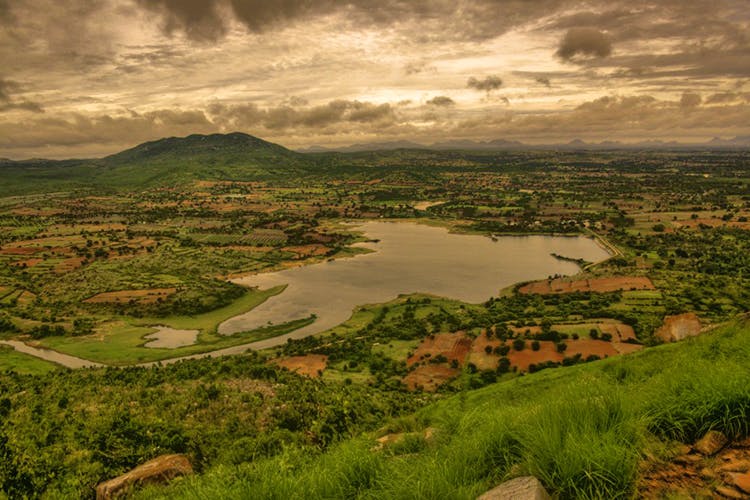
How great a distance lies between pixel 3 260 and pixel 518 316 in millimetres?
119403

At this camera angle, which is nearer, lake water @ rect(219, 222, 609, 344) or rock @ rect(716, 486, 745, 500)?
rock @ rect(716, 486, 745, 500)

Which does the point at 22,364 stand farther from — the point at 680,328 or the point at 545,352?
the point at 680,328

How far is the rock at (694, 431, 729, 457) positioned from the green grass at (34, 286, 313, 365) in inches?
2242

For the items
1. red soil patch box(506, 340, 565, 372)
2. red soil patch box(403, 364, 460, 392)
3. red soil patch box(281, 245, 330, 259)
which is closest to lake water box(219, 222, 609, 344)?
red soil patch box(281, 245, 330, 259)

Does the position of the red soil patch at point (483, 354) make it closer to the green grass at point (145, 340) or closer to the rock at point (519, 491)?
the green grass at point (145, 340)

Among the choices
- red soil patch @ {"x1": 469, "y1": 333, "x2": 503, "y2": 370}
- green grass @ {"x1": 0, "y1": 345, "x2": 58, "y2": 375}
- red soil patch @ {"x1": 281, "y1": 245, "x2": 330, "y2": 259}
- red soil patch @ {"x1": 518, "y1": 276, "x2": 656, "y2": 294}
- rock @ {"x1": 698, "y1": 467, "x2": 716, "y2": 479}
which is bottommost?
red soil patch @ {"x1": 518, "y1": 276, "x2": 656, "y2": 294}

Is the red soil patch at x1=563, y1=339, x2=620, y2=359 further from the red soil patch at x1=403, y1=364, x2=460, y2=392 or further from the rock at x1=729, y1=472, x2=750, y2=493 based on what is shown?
the rock at x1=729, y1=472, x2=750, y2=493

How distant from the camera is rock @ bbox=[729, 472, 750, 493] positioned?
3.70 m

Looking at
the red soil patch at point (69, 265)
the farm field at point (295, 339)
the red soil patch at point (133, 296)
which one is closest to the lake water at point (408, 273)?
the farm field at point (295, 339)

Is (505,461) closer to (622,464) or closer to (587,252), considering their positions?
(622,464)

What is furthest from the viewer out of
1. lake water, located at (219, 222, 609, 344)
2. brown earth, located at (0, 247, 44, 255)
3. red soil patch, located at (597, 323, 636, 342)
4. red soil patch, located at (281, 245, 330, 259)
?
brown earth, located at (0, 247, 44, 255)

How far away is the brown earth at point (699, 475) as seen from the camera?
377 cm

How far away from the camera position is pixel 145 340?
57.8 m

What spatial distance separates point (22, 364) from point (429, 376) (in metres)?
46.7
